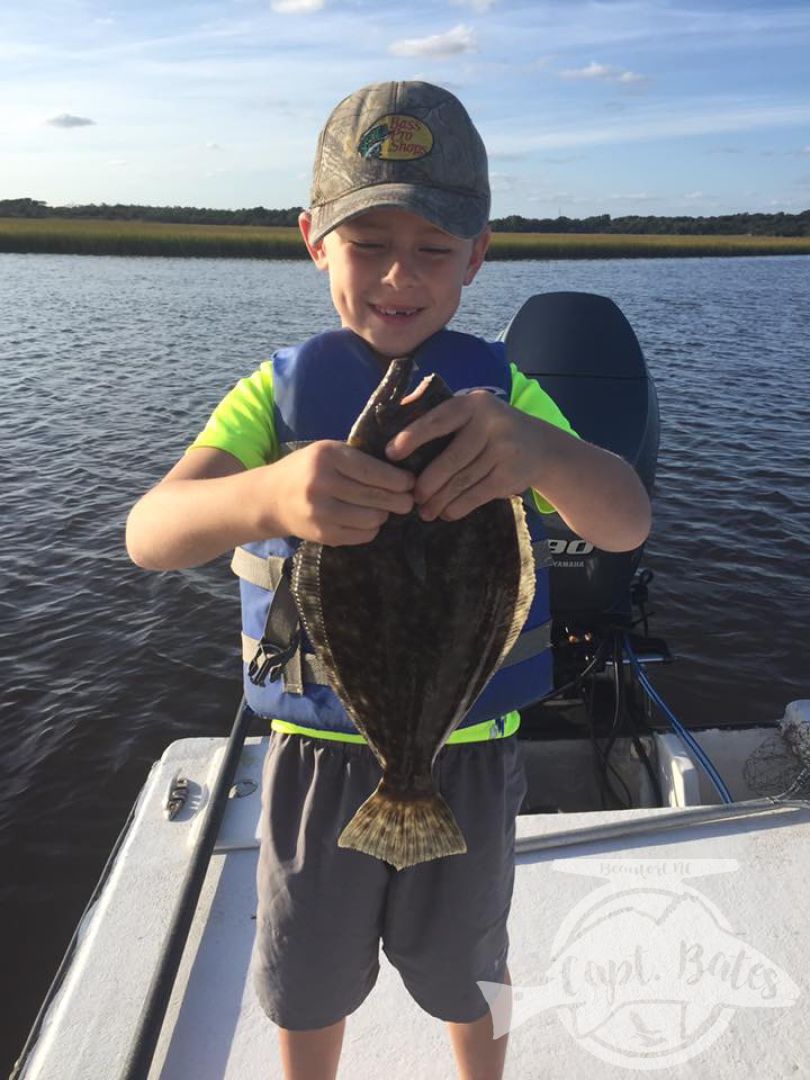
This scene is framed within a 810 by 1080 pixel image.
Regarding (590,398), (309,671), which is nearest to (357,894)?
(309,671)

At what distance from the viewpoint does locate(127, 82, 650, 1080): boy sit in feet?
7.55

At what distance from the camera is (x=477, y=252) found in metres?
2.66

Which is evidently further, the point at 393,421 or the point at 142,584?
the point at 142,584

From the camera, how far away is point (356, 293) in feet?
8.05

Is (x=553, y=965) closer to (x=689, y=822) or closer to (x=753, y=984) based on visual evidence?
(x=753, y=984)

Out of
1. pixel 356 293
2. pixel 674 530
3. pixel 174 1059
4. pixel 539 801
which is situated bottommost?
pixel 674 530

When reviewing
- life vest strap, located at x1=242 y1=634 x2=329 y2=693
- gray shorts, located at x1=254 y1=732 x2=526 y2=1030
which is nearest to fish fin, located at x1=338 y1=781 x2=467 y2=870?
gray shorts, located at x1=254 y1=732 x2=526 y2=1030

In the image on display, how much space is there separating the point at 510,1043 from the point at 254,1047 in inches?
40.5

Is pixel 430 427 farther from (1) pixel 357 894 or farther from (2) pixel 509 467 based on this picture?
(1) pixel 357 894

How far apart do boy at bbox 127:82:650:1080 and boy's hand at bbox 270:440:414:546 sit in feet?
1.15

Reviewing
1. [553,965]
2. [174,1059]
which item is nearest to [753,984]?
[553,965]

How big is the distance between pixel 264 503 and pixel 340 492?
28 centimetres

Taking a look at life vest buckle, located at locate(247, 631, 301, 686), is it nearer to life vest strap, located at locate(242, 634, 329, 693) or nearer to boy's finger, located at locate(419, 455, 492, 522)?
life vest strap, located at locate(242, 634, 329, 693)

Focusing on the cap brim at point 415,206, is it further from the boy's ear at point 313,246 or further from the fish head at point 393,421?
the fish head at point 393,421
